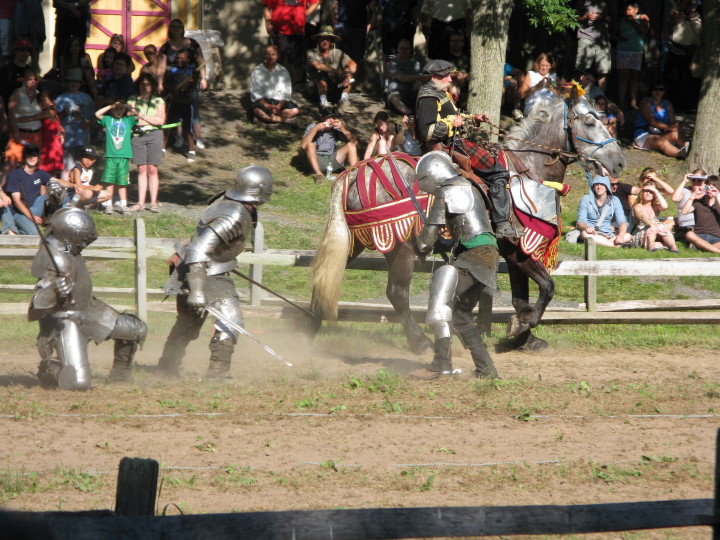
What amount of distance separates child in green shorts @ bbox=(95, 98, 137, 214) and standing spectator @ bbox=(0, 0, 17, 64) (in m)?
3.15

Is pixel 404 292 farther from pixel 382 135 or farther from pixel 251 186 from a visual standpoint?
pixel 382 135

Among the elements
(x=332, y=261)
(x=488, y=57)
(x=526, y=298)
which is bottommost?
(x=526, y=298)

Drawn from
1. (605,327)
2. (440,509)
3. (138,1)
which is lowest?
(605,327)

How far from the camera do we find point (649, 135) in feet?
56.7

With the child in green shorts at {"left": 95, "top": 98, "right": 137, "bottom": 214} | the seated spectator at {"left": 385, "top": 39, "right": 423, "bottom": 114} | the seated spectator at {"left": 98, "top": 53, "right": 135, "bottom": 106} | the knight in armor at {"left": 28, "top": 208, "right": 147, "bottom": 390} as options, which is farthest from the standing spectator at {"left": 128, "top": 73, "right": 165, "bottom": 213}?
the knight in armor at {"left": 28, "top": 208, "right": 147, "bottom": 390}

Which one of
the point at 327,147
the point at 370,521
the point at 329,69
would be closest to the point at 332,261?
the point at 370,521

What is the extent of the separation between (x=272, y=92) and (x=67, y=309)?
9957 millimetres

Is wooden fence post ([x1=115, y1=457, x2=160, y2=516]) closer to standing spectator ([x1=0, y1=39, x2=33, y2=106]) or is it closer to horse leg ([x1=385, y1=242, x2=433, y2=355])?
horse leg ([x1=385, y1=242, x2=433, y2=355])

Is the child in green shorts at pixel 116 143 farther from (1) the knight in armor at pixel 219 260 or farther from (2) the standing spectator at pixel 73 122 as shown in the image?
(1) the knight in armor at pixel 219 260

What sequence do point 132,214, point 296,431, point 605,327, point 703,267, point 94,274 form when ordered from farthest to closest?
point 132,214 < point 94,274 < point 605,327 < point 703,267 < point 296,431

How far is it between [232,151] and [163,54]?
1.88 m

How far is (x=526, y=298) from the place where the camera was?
9.46 metres

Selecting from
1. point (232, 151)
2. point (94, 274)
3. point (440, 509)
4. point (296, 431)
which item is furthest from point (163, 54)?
point (440, 509)

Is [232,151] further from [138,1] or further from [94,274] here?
[94,274]
